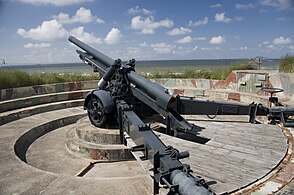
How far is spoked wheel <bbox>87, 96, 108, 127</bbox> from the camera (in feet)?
18.5

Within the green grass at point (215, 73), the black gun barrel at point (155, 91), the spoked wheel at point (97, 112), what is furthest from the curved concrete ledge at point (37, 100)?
the black gun barrel at point (155, 91)

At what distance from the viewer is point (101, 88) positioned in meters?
6.14

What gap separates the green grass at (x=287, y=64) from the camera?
9219mm

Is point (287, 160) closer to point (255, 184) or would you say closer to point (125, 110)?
point (255, 184)

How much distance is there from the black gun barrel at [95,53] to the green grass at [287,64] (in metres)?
6.49

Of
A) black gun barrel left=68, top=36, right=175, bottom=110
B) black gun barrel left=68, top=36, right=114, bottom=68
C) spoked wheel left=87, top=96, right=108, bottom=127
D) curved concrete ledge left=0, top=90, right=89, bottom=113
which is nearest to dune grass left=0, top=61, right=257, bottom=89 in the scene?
curved concrete ledge left=0, top=90, right=89, bottom=113

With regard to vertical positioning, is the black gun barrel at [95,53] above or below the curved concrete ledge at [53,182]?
above

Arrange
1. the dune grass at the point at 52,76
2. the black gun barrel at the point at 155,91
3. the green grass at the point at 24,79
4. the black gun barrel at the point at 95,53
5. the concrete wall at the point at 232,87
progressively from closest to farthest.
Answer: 1. the black gun barrel at the point at 155,91
2. the black gun barrel at the point at 95,53
3. the concrete wall at the point at 232,87
4. the green grass at the point at 24,79
5. the dune grass at the point at 52,76

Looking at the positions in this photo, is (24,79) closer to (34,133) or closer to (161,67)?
(34,133)

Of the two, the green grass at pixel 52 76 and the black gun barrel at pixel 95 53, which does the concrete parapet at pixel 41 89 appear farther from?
the black gun barrel at pixel 95 53

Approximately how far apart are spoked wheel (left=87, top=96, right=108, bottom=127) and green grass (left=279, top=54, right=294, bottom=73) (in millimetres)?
6939

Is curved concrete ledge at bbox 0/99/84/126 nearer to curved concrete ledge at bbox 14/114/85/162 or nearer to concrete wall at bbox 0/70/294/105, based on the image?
curved concrete ledge at bbox 14/114/85/162

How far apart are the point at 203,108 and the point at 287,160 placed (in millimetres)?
1861

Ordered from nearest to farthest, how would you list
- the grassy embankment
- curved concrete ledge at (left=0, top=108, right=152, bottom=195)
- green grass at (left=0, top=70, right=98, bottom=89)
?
curved concrete ledge at (left=0, top=108, right=152, bottom=195) < the grassy embankment < green grass at (left=0, top=70, right=98, bottom=89)
